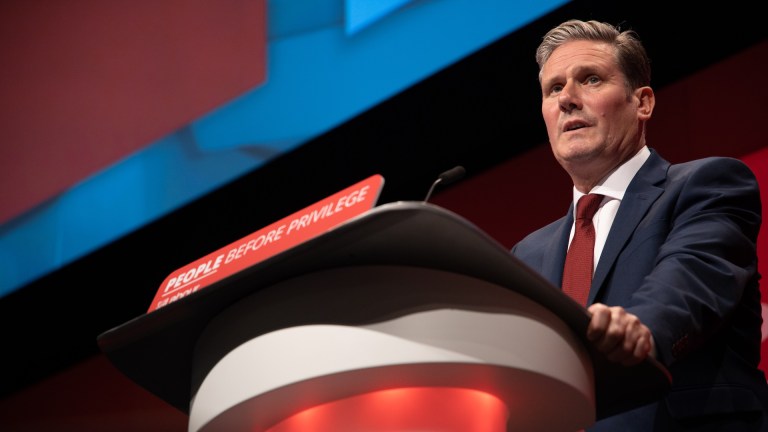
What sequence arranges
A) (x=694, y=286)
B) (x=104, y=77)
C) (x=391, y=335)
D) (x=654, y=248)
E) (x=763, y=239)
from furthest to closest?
(x=104, y=77) < (x=763, y=239) < (x=654, y=248) < (x=694, y=286) < (x=391, y=335)

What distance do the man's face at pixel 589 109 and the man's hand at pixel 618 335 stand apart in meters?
0.83

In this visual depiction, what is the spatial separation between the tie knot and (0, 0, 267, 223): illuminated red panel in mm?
1566

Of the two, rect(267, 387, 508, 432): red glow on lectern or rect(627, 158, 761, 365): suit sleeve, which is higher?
rect(267, 387, 508, 432): red glow on lectern

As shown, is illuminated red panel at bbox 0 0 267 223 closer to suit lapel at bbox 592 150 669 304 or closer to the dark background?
the dark background

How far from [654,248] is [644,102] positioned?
67cm

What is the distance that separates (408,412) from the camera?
1.12 meters

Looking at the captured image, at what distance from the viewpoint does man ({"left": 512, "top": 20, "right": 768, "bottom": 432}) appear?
1358mm

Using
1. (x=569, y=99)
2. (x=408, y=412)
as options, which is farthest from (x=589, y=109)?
(x=408, y=412)

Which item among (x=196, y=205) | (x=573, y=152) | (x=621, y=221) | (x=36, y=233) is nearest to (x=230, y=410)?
(x=621, y=221)

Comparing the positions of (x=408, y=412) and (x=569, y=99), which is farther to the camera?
(x=569, y=99)

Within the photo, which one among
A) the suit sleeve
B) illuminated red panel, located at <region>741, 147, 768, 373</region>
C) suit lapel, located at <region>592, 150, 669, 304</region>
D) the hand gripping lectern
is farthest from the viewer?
illuminated red panel, located at <region>741, 147, 768, 373</region>

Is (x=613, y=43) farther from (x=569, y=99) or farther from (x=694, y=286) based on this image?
(x=694, y=286)

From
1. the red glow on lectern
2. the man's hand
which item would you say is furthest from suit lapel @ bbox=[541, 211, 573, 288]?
the red glow on lectern

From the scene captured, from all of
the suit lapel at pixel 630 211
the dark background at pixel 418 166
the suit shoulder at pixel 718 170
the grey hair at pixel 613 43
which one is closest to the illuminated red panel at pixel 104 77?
the dark background at pixel 418 166
